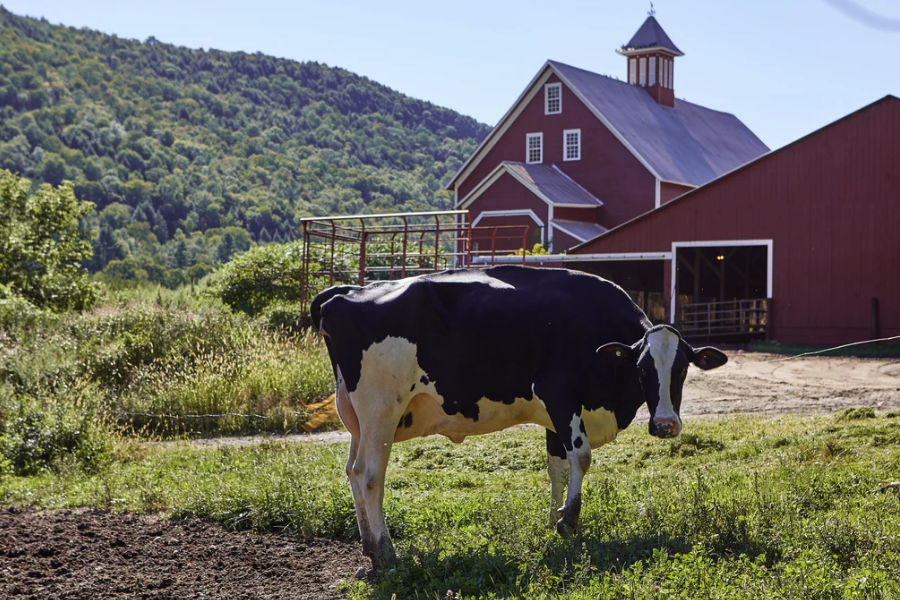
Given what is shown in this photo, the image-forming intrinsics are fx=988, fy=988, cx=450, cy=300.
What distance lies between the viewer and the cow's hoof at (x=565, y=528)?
274 inches

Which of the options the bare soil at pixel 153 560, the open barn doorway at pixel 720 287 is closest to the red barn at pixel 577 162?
the open barn doorway at pixel 720 287

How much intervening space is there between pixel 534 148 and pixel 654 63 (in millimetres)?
10593

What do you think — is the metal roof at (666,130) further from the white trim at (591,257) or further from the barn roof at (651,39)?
the white trim at (591,257)

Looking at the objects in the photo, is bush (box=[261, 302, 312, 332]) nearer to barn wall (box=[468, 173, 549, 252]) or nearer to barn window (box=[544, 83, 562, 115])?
barn wall (box=[468, 173, 549, 252])

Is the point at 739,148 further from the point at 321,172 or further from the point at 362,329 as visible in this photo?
the point at 321,172

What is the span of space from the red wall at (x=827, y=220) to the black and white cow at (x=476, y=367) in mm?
19909

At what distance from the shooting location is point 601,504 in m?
7.91

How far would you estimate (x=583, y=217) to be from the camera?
38.7 m

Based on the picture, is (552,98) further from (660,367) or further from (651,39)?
(660,367)

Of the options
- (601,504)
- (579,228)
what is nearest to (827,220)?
(579,228)

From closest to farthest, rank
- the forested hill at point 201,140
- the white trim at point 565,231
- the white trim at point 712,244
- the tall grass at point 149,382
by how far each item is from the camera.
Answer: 1. the tall grass at point 149,382
2. the white trim at point 712,244
3. the white trim at point 565,231
4. the forested hill at point 201,140

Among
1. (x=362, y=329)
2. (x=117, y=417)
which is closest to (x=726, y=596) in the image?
(x=362, y=329)

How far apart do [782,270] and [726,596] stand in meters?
22.8

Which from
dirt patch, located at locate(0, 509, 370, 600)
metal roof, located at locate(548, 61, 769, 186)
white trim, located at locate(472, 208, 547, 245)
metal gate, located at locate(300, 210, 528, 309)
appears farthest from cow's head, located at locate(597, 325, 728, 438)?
metal roof, located at locate(548, 61, 769, 186)
